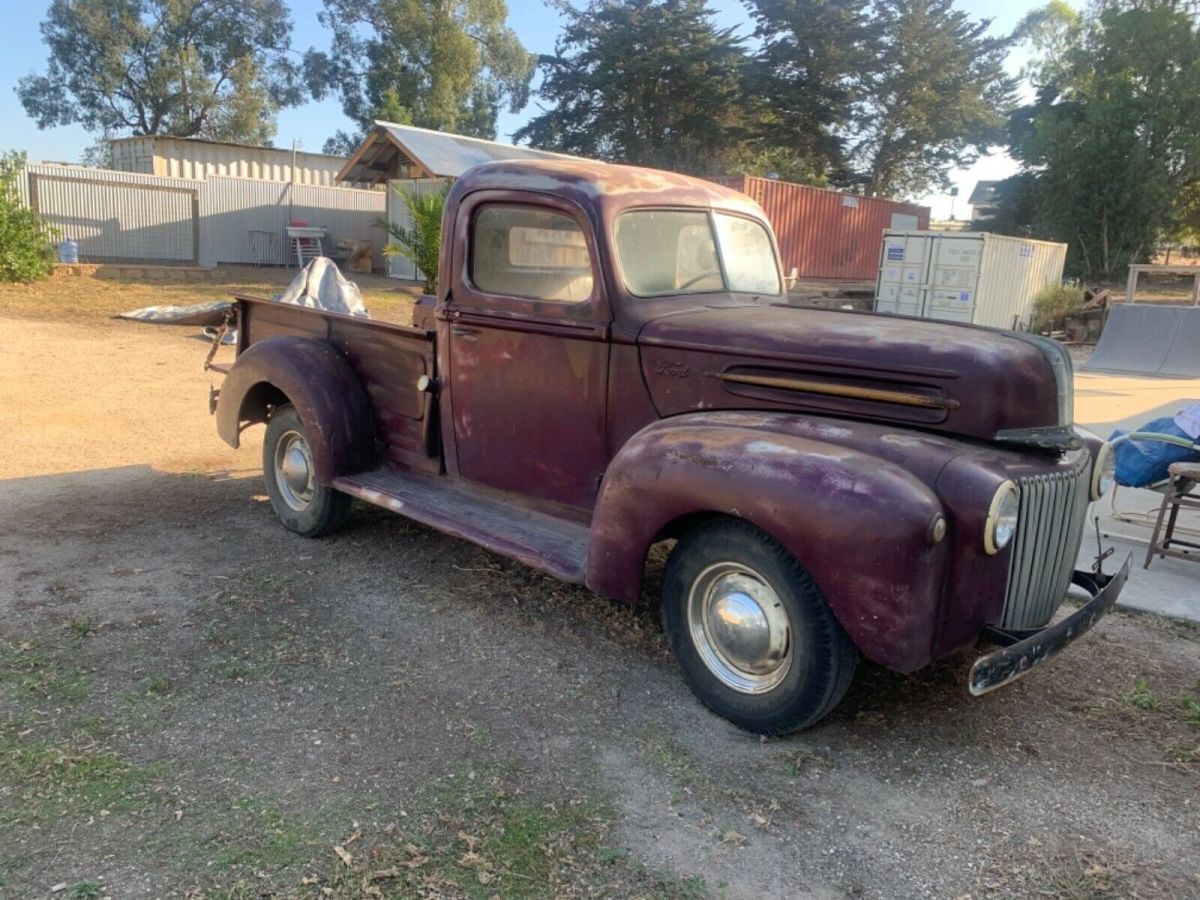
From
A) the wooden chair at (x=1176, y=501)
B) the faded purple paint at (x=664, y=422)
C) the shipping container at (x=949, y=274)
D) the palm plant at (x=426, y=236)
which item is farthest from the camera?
the shipping container at (x=949, y=274)

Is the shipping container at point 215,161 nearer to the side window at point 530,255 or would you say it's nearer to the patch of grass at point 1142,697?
the side window at point 530,255

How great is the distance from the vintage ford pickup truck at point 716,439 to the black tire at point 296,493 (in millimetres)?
99

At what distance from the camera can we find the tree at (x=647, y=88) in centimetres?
3725

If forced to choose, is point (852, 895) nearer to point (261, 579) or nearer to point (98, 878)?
point (98, 878)

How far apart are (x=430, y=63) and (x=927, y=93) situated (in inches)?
888

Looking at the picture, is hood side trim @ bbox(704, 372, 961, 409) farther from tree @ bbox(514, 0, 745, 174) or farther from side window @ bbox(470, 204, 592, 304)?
tree @ bbox(514, 0, 745, 174)

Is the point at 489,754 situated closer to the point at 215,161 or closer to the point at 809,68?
the point at 215,161

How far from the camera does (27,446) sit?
705cm

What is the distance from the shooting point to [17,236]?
53.9 feet

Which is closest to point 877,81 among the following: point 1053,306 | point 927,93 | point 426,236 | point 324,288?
point 927,93

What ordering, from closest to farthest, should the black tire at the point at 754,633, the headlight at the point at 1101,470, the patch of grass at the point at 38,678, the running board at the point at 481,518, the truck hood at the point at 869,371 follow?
the black tire at the point at 754,633, the truck hood at the point at 869,371, the patch of grass at the point at 38,678, the headlight at the point at 1101,470, the running board at the point at 481,518

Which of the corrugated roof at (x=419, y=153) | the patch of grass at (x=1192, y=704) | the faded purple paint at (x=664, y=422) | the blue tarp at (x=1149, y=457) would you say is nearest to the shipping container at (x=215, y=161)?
the corrugated roof at (x=419, y=153)

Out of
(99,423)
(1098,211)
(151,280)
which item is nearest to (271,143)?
(151,280)

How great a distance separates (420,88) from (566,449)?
4492cm
